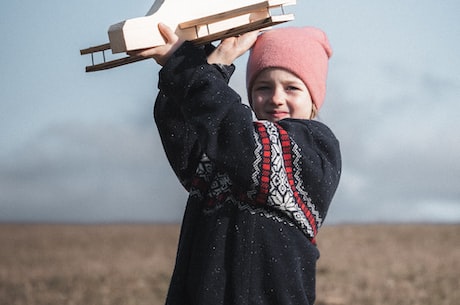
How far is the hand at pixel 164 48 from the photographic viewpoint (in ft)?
7.70

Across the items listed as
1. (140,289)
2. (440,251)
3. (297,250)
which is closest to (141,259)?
(140,289)

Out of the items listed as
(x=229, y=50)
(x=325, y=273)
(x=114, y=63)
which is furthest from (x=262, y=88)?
(x=325, y=273)

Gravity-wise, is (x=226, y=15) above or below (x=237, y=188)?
above

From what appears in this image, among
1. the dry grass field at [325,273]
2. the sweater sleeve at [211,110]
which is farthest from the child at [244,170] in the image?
the dry grass field at [325,273]

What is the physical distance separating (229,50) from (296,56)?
0.27 meters

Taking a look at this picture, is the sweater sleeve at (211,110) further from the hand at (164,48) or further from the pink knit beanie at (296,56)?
the pink knit beanie at (296,56)

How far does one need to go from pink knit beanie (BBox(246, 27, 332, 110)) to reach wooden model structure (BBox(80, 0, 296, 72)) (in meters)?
0.19

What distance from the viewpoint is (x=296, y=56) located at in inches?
103

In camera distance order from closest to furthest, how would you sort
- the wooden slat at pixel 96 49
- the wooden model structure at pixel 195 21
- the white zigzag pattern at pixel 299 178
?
the wooden model structure at pixel 195 21 < the white zigzag pattern at pixel 299 178 < the wooden slat at pixel 96 49

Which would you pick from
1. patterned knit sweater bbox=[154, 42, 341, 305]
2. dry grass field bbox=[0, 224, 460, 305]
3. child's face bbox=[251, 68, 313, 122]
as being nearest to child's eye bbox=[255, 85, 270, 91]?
child's face bbox=[251, 68, 313, 122]

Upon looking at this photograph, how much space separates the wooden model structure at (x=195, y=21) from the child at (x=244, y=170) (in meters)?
0.05

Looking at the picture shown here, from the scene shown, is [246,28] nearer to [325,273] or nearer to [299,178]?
[299,178]

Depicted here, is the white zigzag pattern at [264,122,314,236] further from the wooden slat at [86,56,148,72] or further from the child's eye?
the wooden slat at [86,56,148,72]

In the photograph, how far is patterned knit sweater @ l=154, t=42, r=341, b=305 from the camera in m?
2.33
